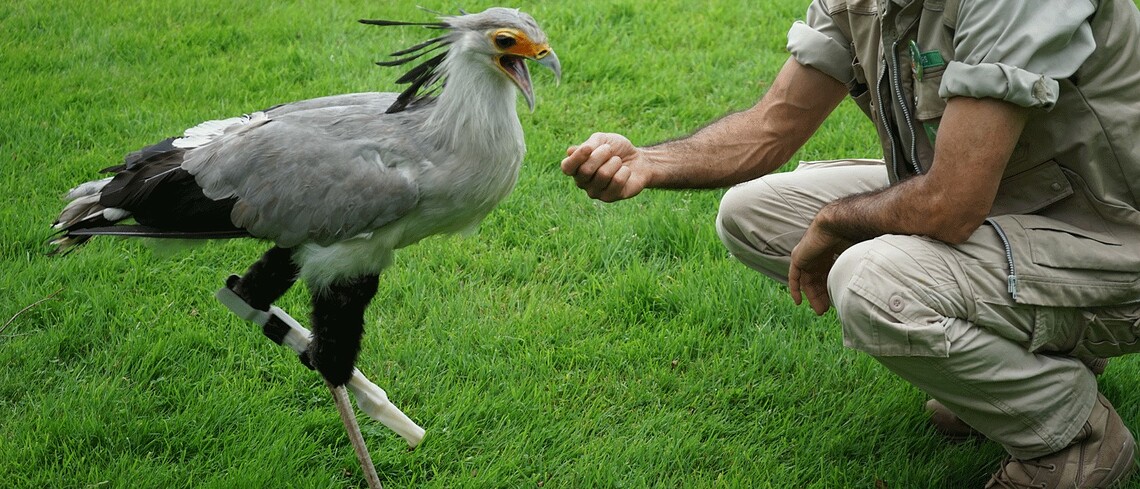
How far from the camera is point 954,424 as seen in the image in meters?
3.66

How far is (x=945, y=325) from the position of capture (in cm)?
289

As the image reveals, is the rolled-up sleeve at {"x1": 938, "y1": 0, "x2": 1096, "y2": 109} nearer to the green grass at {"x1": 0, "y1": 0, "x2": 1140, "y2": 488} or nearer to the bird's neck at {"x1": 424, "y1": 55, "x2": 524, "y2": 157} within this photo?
the bird's neck at {"x1": 424, "y1": 55, "x2": 524, "y2": 157}

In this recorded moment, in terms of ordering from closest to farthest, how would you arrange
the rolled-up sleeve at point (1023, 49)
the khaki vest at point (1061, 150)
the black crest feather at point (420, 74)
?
the rolled-up sleeve at point (1023, 49) < the khaki vest at point (1061, 150) < the black crest feather at point (420, 74)

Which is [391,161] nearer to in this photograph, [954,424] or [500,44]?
[500,44]

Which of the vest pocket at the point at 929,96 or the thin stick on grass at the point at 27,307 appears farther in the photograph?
the thin stick on grass at the point at 27,307

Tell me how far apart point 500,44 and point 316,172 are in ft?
2.35

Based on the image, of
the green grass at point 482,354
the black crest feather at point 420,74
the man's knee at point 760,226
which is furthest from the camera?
the man's knee at point 760,226

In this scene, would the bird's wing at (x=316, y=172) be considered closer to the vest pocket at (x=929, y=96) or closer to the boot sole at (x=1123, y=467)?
the vest pocket at (x=929, y=96)

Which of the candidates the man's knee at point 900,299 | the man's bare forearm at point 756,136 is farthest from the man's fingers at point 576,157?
the man's knee at point 900,299

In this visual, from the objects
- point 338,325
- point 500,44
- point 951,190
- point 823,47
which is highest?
point 500,44

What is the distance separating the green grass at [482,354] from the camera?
3.56m

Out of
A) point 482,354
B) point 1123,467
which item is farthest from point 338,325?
point 1123,467

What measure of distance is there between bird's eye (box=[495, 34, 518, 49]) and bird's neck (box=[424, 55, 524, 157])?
0.35ft

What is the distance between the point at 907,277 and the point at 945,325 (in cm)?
17
